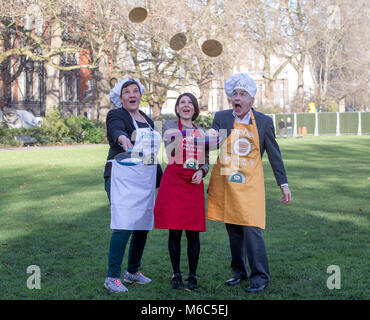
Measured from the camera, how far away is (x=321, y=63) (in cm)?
6400

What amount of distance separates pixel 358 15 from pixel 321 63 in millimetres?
10109

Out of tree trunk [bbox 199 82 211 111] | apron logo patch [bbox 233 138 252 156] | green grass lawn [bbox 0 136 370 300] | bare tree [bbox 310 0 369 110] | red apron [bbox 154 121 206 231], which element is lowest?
green grass lawn [bbox 0 136 370 300]

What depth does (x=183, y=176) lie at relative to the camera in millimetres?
5359

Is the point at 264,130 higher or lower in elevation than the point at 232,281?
higher

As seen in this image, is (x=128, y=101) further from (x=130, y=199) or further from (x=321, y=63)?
(x=321, y=63)

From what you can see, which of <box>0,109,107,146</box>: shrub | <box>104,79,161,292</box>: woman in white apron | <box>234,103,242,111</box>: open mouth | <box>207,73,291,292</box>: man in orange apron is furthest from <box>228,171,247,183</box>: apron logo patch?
<box>0,109,107,146</box>: shrub

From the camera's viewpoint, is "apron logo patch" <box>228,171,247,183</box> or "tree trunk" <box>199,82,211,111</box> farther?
"tree trunk" <box>199,82,211,111</box>

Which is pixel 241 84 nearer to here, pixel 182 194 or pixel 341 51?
pixel 182 194

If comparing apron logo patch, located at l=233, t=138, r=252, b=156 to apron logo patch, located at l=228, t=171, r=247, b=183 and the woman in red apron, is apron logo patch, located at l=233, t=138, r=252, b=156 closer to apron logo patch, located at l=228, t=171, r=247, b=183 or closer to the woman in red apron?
apron logo patch, located at l=228, t=171, r=247, b=183

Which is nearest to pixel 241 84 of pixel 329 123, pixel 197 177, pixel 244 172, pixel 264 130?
pixel 264 130

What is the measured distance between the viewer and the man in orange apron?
5492mm

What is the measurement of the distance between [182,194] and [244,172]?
623mm

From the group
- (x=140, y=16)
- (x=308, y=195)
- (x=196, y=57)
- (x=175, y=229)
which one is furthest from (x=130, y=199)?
(x=196, y=57)

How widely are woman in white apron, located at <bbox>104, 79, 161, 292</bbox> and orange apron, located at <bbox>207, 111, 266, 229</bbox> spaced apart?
2.11 ft
